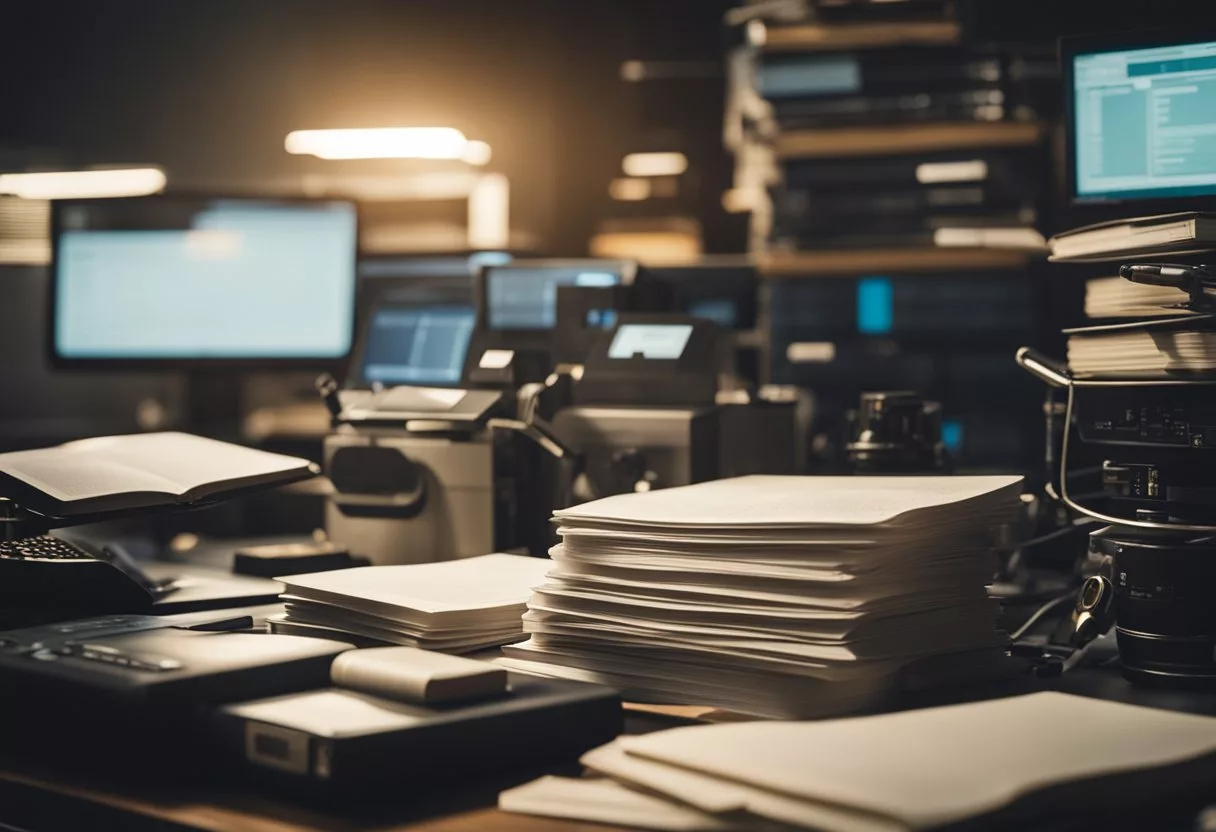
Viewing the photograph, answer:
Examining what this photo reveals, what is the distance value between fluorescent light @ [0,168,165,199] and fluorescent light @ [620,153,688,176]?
2565 mm

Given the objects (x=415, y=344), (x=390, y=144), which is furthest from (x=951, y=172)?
(x=390, y=144)

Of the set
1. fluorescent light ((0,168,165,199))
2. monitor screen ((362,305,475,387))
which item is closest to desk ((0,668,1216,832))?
monitor screen ((362,305,475,387))

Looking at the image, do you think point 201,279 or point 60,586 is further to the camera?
point 201,279

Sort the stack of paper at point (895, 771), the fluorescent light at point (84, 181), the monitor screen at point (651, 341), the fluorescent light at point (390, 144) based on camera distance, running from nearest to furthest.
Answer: the stack of paper at point (895, 771), the monitor screen at point (651, 341), the fluorescent light at point (84, 181), the fluorescent light at point (390, 144)

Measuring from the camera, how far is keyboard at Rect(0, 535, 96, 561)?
3.61ft

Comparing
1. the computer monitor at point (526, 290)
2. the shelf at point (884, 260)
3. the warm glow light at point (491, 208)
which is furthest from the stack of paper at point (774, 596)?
the warm glow light at point (491, 208)

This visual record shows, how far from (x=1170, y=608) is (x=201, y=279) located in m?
2.23

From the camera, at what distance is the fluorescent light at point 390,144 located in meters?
7.12

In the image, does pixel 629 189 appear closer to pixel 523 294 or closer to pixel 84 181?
pixel 84 181

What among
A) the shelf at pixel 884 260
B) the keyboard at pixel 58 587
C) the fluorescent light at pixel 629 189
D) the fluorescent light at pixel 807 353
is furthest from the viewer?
the fluorescent light at pixel 629 189

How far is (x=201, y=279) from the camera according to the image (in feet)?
9.04

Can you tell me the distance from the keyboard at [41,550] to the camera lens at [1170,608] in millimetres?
858

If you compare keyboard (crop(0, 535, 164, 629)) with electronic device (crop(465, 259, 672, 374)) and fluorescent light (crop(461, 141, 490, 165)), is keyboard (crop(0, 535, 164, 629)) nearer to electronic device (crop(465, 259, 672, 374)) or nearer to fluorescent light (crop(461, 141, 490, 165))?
electronic device (crop(465, 259, 672, 374))

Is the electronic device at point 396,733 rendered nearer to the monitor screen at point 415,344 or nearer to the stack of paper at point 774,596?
the stack of paper at point 774,596
